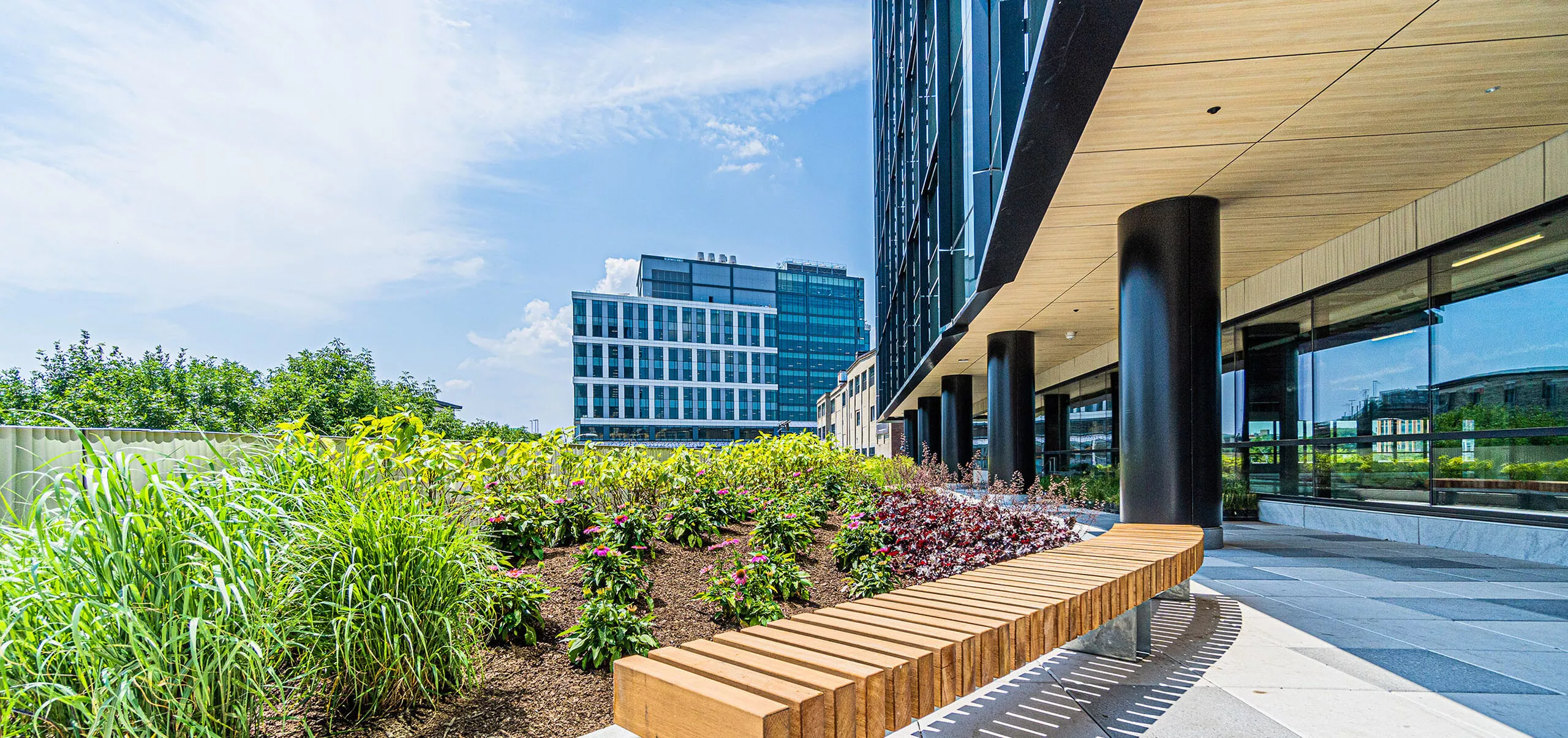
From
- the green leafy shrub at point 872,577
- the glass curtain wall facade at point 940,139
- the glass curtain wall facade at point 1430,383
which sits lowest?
the green leafy shrub at point 872,577

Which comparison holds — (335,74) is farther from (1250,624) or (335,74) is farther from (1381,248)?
(1381,248)

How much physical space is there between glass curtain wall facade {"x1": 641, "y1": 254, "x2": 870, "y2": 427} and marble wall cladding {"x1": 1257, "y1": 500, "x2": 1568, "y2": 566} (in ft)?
316

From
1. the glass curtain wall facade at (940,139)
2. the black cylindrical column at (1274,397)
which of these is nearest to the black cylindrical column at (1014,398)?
the glass curtain wall facade at (940,139)

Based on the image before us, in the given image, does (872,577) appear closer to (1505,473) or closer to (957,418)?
(1505,473)

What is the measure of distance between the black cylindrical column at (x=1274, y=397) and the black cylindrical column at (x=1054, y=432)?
11909 mm

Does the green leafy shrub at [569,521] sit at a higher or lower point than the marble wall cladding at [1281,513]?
higher

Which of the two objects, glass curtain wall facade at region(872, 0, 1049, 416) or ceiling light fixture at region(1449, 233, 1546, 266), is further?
glass curtain wall facade at region(872, 0, 1049, 416)

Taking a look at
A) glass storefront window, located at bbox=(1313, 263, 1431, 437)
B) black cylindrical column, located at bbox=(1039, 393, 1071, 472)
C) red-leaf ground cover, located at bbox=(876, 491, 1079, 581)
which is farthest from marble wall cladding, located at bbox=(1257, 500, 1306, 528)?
black cylindrical column, located at bbox=(1039, 393, 1071, 472)

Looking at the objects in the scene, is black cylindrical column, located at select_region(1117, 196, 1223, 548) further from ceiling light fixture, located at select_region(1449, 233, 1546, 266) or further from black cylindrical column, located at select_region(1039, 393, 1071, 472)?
black cylindrical column, located at select_region(1039, 393, 1071, 472)

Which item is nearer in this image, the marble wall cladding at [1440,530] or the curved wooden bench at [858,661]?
the curved wooden bench at [858,661]

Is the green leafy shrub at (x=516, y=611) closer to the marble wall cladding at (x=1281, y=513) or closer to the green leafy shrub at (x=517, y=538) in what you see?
the green leafy shrub at (x=517, y=538)

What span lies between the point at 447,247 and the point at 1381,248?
905 inches

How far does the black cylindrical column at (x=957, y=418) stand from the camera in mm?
25844

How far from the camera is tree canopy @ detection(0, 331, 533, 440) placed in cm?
3067
